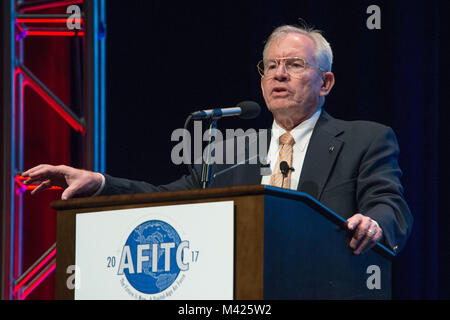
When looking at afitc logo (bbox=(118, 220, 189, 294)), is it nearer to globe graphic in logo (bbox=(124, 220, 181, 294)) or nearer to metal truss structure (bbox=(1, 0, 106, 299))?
globe graphic in logo (bbox=(124, 220, 181, 294))

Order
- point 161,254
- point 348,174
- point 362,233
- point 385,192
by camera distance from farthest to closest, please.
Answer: point 348,174 < point 385,192 < point 362,233 < point 161,254

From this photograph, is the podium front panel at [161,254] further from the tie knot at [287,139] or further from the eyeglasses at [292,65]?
the eyeglasses at [292,65]

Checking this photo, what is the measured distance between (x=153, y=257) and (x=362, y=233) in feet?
1.95

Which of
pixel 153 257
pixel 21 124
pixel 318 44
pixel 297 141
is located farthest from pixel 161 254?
pixel 21 124

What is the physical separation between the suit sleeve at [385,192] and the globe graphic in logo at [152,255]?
2.38ft

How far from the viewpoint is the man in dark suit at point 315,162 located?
2.25 meters

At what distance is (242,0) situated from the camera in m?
4.15

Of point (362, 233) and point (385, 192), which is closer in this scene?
point (362, 233)

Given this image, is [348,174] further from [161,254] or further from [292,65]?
[161,254]

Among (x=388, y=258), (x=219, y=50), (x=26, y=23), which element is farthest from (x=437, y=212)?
(x=26, y=23)

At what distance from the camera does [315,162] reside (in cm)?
262

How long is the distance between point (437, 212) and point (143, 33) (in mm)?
2009

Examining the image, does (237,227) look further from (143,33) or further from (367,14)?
(143,33)
